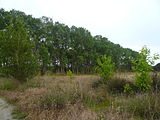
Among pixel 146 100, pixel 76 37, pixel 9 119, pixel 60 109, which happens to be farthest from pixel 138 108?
pixel 76 37

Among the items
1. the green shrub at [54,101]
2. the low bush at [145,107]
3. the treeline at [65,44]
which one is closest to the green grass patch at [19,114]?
the green shrub at [54,101]

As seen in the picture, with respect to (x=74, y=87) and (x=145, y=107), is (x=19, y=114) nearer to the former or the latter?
(x=74, y=87)

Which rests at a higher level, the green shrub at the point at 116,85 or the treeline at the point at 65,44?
the treeline at the point at 65,44

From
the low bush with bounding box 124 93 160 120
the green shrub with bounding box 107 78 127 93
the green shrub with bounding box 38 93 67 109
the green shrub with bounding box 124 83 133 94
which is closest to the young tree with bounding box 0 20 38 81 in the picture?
the green shrub with bounding box 107 78 127 93

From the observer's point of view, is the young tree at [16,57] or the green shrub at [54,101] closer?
the green shrub at [54,101]

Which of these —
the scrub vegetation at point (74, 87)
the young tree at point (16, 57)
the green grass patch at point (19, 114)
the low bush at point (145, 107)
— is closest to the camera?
the low bush at point (145, 107)

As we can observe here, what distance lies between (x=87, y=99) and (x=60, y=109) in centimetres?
134

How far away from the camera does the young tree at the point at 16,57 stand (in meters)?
10.1

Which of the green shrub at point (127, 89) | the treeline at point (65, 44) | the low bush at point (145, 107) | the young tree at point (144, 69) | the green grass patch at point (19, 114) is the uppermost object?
the treeline at point (65, 44)

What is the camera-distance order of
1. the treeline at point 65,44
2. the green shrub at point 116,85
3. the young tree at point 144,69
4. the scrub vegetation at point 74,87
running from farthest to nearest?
the treeline at point 65,44, the green shrub at point 116,85, the young tree at point 144,69, the scrub vegetation at point 74,87

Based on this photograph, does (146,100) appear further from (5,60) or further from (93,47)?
(93,47)

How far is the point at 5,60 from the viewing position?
1028cm

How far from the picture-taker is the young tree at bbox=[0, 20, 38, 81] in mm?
10078

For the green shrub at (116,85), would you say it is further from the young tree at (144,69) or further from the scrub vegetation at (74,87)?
the young tree at (144,69)
